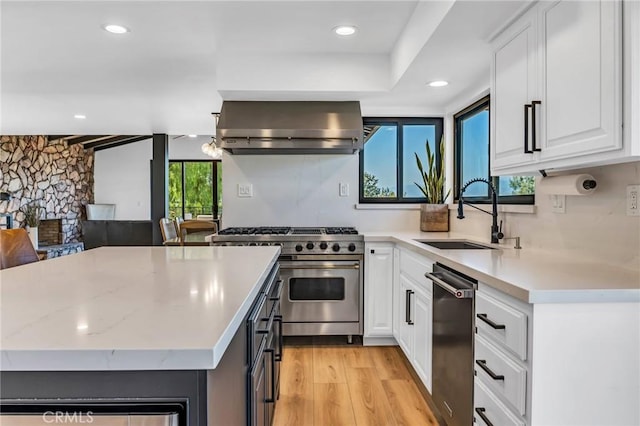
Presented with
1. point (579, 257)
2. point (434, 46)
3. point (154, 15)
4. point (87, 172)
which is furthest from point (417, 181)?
point (87, 172)

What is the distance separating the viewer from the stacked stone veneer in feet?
23.9

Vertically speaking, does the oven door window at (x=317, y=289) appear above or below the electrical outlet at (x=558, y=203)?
below

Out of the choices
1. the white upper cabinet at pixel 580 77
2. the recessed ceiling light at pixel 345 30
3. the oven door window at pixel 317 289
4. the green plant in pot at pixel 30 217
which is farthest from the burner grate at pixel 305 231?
the green plant in pot at pixel 30 217

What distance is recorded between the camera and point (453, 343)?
180 cm

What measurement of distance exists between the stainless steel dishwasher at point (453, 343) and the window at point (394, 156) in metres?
1.82

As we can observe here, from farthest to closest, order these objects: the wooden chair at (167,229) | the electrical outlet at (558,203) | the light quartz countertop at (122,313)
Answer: the wooden chair at (167,229)
the electrical outlet at (558,203)
the light quartz countertop at (122,313)

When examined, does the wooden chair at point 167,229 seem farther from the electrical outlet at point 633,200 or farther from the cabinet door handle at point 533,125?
the electrical outlet at point 633,200

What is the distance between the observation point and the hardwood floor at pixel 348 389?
2.14 metres

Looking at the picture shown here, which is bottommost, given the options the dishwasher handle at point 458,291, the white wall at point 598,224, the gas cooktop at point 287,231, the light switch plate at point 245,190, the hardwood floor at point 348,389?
the hardwood floor at point 348,389

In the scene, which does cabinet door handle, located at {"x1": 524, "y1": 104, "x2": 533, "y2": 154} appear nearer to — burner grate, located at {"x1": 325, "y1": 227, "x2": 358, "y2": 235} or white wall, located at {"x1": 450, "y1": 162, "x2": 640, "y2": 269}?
white wall, located at {"x1": 450, "y1": 162, "x2": 640, "y2": 269}

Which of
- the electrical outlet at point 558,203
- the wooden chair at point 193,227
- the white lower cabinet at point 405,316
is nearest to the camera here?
the electrical outlet at point 558,203

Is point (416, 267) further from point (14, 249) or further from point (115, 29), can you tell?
point (115, 29)

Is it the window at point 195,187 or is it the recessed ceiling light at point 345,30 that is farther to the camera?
the window at point 195,187

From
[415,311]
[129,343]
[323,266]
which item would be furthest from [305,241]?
[129,343]
